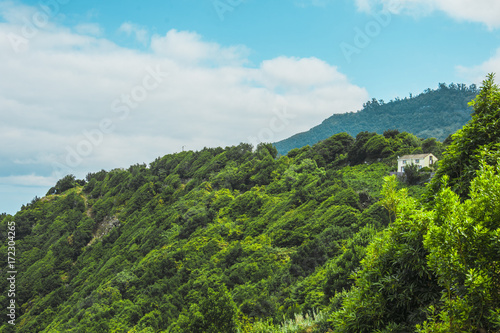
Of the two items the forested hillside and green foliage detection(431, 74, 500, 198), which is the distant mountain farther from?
green foliage detection(431, 74, 500, 198)

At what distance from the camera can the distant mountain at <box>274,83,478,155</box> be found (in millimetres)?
149888

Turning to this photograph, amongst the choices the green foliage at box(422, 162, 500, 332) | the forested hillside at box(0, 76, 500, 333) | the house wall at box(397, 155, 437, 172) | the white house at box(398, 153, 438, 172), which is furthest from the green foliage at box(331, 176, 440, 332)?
the house wall at box(397, 155, 437, 172)

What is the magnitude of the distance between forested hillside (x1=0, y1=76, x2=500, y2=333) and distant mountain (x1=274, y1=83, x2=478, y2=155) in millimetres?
100459

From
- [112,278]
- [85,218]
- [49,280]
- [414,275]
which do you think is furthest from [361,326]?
[85,218]

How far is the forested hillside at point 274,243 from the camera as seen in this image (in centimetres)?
455

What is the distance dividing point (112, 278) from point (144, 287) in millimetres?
5898

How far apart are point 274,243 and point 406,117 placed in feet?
526

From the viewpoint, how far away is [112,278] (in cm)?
3253

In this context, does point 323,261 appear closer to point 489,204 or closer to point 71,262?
point 489,204

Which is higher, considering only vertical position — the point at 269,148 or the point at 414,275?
the point at 269,148

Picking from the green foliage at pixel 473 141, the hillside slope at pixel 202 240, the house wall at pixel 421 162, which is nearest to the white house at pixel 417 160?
the house wall at pixel 421 162

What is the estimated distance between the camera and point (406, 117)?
169250 millimetres

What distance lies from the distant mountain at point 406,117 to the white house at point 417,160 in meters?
111

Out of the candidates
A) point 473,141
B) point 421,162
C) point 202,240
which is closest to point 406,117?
point 421,162
